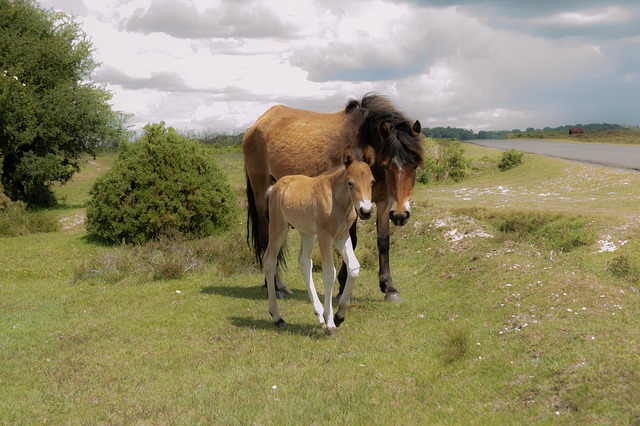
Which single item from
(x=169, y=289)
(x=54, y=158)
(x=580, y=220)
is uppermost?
(x=54, y=158)

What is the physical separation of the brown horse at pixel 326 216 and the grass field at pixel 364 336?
0.64m

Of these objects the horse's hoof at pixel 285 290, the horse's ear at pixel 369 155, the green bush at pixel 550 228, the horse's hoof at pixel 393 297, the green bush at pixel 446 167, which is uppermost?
the horse's ear at pixel 369 155

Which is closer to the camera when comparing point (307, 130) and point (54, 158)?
point (307, 130)

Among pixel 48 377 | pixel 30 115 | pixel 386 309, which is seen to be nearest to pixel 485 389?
pixel 386 309

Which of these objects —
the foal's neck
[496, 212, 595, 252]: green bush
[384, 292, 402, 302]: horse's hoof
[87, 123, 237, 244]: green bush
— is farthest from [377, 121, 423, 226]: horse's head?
[87, 123, 237, 244]: green bush

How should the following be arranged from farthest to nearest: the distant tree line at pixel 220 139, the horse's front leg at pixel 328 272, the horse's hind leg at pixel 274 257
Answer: the distant tree line at pixel 220 139 → the horse's hind leg at pixel 274 257 → the horse's front leg at pixel 328 272

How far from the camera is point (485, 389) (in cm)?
573

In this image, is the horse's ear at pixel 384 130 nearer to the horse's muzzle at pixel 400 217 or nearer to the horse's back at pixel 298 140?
the horse's back at pixel 298 140

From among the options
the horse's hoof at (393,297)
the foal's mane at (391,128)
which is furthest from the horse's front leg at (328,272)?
the horse's hoof at (393,297)

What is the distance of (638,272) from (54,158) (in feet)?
86.9

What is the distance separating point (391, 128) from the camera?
28.9 feet

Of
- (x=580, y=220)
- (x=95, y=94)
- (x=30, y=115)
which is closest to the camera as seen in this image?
(x=580, y=220)

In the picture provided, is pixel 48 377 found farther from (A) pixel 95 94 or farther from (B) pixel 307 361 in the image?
(A) pixel 95 94

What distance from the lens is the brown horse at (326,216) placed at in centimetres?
708
